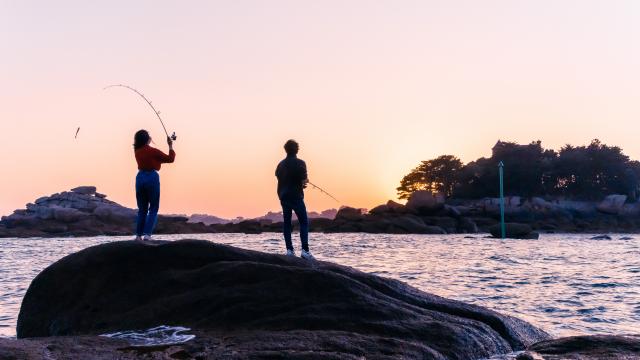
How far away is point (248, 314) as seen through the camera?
23.6ft

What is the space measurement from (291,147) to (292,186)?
0.71 meters

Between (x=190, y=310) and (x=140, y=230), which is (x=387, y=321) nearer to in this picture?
(x=190, y=310)

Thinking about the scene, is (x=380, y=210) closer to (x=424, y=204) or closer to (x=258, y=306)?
(x=424, y=204)

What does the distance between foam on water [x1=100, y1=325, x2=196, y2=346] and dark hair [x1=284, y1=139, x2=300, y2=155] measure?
562cm

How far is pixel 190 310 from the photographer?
24.7 ft

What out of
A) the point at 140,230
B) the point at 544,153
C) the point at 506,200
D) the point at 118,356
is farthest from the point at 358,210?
the point at 118,356

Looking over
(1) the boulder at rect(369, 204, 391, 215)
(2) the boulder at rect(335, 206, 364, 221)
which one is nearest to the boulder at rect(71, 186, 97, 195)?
(2) the boulder at rect(335, 206, 364, 221)

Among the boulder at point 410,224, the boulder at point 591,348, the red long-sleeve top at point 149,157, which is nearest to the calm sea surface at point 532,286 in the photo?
the boulder at point 591,348

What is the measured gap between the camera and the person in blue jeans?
1214 centimetres

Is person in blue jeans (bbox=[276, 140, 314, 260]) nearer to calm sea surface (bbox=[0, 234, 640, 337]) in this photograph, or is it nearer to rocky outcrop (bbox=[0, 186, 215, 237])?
calm sea surface (bbox=[0, 234, 640, 337])

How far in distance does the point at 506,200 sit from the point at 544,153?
1442 cm

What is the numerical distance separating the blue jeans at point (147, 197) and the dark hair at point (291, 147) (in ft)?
8.27

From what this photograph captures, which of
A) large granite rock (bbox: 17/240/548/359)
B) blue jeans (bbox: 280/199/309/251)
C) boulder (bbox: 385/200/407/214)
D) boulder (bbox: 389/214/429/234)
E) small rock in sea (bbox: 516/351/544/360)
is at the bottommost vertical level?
small rock in sea (bbox: 516/351/544/360)

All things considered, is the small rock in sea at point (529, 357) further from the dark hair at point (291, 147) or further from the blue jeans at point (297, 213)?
the dark hair at point (291, 147)
